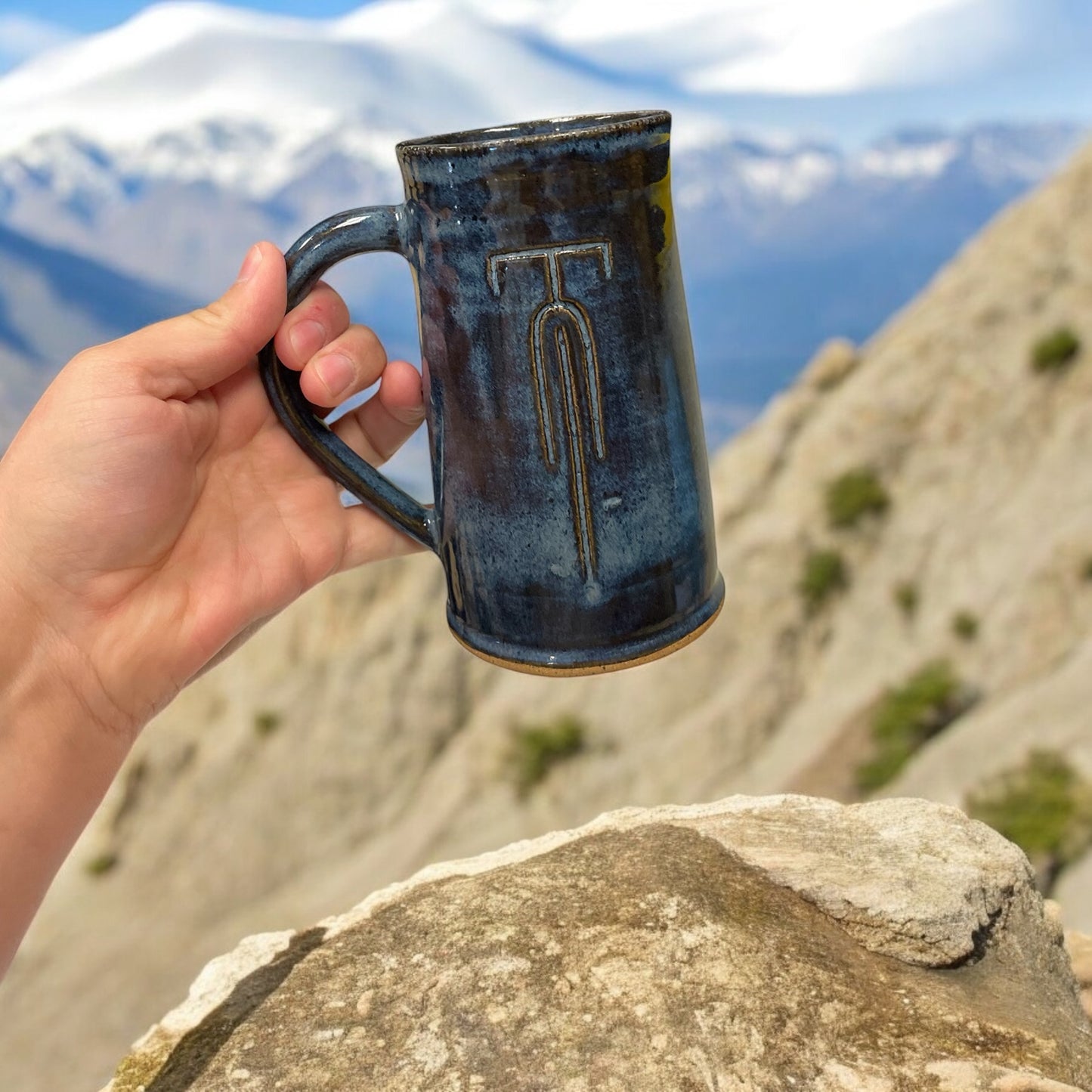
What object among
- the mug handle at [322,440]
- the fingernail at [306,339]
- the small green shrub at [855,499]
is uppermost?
the fingernail at [306,339]

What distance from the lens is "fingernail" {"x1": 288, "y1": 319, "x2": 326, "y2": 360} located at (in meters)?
2.35

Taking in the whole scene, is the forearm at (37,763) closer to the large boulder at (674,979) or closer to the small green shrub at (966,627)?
the large boulder at (674,979)

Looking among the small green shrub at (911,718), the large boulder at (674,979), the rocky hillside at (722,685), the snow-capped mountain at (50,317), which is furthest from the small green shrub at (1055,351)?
the snow-capped mountain at (50,317)

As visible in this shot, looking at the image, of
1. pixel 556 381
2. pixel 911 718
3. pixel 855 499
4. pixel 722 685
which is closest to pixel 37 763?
pixel 556 381

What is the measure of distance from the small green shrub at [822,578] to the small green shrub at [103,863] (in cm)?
1129

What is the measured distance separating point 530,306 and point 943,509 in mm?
13954

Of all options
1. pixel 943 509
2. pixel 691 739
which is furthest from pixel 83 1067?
pixel 943 509

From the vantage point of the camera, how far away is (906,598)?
1444 centimetres

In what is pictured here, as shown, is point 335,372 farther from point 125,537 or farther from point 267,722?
point 267,722

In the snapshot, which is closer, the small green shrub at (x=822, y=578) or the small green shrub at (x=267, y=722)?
the small green shrub at (x=822, y=578)

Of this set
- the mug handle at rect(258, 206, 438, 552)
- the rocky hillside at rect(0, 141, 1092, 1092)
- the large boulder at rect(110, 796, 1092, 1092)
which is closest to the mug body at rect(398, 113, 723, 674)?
the mug handle at rect(258, 206, 438, 552)

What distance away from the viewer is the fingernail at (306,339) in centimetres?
235

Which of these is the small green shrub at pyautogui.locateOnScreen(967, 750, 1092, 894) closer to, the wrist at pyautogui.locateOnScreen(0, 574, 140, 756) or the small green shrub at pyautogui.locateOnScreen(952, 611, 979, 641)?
the small green shrub at pyautogui.locateOnScreen(952, 611, 979, 641)

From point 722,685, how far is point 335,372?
42.2 ft
